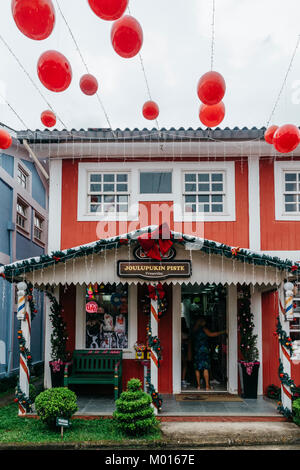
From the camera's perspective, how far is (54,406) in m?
7.33

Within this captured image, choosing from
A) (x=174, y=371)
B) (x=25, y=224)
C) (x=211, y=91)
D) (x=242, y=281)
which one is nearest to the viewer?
(x=211, y=91)

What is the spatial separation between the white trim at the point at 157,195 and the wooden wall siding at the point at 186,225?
11 centimetres

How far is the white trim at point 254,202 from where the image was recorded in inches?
423

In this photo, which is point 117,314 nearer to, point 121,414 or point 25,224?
point 121,414

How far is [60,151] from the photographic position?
10.8 metres

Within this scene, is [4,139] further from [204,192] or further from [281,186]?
[281,186]

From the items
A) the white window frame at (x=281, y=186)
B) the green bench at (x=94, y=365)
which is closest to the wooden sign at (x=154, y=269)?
the green bench at (x=94, y=365)

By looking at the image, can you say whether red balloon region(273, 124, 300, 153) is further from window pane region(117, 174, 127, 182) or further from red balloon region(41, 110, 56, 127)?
window pane region(117, 174, 127, 182)

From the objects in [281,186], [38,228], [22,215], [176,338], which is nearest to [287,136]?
[281,186]

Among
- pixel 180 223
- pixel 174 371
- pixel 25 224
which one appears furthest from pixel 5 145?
pixel 25 224

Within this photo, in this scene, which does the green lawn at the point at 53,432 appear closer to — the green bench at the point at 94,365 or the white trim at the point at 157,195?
the green bench at the point at 94,365

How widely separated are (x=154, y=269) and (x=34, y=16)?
5.21 metres
